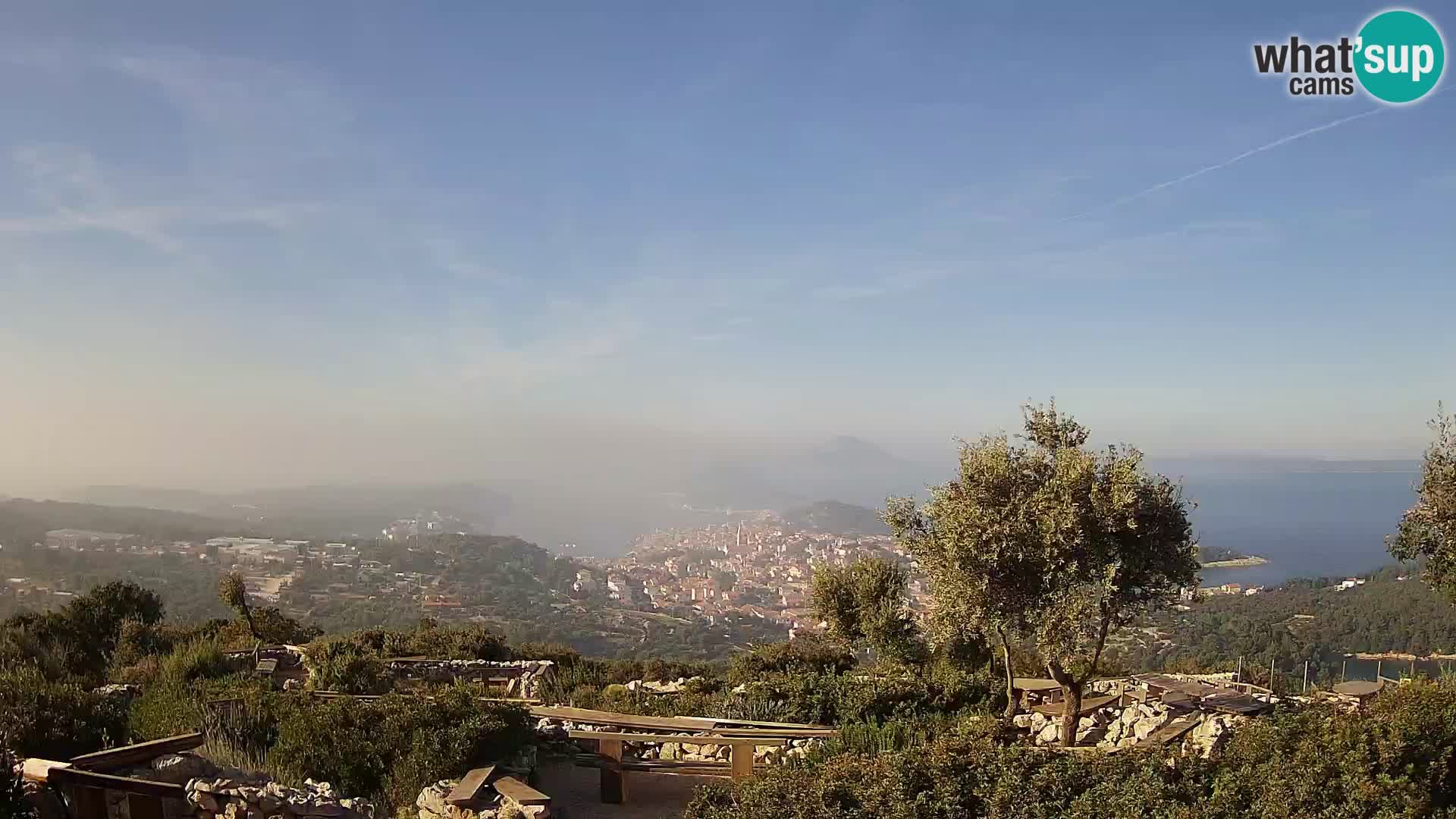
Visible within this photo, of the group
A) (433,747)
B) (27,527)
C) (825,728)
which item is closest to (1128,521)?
(825,728)

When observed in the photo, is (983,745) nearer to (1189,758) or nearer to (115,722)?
(1189,758)

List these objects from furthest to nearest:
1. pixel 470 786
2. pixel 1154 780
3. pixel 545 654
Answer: pixel 545 654
pixel 470 786
pixel 1154 780

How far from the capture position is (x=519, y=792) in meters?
7.82

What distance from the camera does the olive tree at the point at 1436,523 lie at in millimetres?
10969

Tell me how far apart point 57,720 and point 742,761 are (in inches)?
318

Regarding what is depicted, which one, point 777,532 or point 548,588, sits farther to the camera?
point 777,532

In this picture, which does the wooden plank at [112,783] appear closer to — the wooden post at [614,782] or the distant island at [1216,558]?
the wooden post at [614,782]

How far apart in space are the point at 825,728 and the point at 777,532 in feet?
365

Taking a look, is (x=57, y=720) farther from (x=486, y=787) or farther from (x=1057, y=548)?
(x=1057, y=548)

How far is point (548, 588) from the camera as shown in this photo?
74.9 metres

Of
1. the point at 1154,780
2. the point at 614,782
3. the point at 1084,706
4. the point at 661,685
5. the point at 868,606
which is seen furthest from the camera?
the point at 868,606

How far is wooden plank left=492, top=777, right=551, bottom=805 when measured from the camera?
761 centimetres

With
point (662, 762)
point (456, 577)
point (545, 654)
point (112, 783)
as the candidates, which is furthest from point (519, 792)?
point (456, 577)

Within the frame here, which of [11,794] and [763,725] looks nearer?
[11,794]
